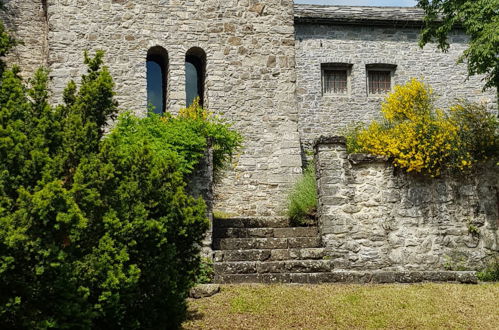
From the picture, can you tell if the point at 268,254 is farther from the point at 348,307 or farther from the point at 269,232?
the point at 348,307

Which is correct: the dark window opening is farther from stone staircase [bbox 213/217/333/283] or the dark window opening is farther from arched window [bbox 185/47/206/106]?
stone staircase [bbox 213/217/333/283]

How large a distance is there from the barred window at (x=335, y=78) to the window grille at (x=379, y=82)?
75 cm

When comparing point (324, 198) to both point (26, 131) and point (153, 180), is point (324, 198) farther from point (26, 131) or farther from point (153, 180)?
point (26, 131)

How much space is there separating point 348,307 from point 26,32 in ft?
34.3

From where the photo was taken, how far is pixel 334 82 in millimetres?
17031

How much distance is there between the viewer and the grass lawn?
6.85 m

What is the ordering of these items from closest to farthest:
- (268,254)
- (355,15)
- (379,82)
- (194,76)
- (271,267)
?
1. (271,267)
2. (268,254)
3. (194,76)
4. (355,15)
5. (379,82)

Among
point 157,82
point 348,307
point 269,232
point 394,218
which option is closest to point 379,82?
point 157,82

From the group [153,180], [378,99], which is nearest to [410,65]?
[378,99]

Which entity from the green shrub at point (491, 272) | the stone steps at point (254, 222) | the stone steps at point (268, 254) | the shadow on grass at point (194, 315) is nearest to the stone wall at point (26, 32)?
the stone steps at point (254, 222)

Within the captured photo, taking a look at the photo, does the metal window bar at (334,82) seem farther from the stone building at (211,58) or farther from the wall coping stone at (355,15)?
the stone building at (211,58)

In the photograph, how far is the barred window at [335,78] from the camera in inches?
667

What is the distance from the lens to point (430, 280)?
900 centimetres

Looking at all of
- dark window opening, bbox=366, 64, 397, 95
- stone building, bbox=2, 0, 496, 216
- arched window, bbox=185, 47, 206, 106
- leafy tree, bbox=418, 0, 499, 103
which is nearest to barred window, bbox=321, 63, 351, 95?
dark window opening, bbox=366, 64, 397, 95
